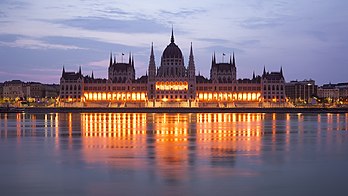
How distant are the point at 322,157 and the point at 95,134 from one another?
68.7 ft

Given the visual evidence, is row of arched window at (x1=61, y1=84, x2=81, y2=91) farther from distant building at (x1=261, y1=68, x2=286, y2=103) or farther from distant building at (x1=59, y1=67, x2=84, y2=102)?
distant building at (x1=261, y1=68, x2=286, y2=103)

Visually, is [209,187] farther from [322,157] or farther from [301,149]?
[301,149]

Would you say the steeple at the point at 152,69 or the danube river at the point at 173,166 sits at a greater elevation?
the steeple at the point at 152,69

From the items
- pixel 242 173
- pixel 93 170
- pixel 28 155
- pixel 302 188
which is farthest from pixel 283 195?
pixel 28 155

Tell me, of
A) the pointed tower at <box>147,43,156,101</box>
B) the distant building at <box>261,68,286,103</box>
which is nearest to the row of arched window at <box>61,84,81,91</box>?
the pointed tower at <box>147,43,156,101</box>

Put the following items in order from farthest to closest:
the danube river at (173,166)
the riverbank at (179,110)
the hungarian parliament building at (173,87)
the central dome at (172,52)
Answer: the central dome at (172,52), the hungarian parliament building at (173,87), the riverbank at (179,110), the danube river at (173,166)

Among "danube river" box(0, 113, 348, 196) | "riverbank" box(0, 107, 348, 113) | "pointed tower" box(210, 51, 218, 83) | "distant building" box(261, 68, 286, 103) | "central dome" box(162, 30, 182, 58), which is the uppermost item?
"central dome" box(162, 30, 182, 58)

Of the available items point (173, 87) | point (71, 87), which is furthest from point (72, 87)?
point (173, 87)

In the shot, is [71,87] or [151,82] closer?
[151,82]

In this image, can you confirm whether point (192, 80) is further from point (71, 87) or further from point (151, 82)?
point (71, 87)

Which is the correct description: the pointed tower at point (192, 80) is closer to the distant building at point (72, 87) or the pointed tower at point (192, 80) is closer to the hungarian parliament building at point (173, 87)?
the hungarian parliament building at point (173, 87)

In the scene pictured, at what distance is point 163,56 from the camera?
534 feet

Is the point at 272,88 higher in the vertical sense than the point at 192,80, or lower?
lower

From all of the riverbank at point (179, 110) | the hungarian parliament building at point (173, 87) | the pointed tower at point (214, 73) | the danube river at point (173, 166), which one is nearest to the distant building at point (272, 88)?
the hungarian parliament building at point (173, 87)
